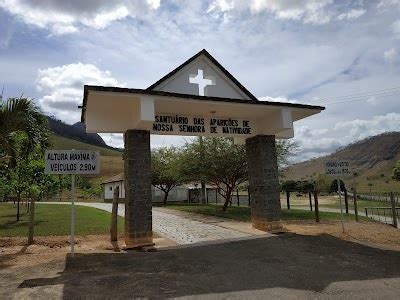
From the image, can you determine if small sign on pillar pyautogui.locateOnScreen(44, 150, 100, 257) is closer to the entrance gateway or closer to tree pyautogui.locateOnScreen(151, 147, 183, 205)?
the entrance gateway

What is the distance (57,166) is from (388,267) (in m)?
7.84

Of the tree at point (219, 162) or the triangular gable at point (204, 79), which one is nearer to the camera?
the triangular gable at point (204, 79)

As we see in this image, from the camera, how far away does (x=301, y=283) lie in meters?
6.63

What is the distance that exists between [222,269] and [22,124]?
6787mm

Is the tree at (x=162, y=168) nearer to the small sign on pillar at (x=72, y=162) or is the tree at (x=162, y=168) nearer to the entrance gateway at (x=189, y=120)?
the entrance gateway at (x=189, y=120)

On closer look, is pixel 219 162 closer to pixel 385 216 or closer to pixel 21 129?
pixel 385 216

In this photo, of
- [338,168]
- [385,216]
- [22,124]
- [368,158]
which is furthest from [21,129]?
[368,158]

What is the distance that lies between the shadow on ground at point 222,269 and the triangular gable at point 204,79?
16.3 feet

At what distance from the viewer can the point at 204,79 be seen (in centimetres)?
1240

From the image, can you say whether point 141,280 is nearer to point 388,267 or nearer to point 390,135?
point 388,267

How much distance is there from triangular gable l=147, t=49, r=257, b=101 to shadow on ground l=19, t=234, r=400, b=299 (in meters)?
4.98

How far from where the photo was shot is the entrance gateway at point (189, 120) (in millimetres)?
10531

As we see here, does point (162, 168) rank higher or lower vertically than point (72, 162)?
higher

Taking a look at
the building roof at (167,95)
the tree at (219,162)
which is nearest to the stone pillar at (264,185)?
the building roof at (167,95)
